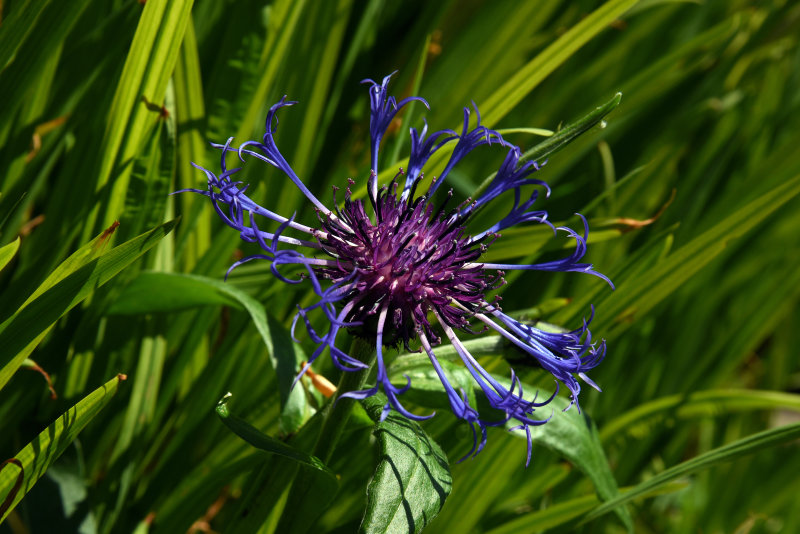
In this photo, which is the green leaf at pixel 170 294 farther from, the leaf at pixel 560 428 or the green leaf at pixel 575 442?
the green leaf at pixel 575 442

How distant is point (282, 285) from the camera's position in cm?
119

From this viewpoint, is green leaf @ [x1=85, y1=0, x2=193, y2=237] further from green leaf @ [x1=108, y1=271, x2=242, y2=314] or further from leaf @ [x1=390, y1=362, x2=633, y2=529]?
leaf @ [x1=390, y1=362, x2=633, y2=529]

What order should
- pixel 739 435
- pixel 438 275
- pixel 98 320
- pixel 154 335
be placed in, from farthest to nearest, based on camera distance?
pixel 739 435
pixel 154 335
pixel 98 320
pixel 438 275

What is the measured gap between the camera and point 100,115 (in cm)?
112

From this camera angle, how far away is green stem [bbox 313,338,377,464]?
2.86ft

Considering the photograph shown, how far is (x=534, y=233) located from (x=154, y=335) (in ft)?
2.13

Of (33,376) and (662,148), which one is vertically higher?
(662,148)

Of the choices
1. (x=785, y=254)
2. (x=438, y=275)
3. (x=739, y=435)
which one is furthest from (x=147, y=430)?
(x=785, y=254)

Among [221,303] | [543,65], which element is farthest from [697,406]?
[221,303]

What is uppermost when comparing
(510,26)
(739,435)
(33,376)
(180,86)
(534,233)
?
(510,26)

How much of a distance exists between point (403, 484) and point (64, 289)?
1.41 feet

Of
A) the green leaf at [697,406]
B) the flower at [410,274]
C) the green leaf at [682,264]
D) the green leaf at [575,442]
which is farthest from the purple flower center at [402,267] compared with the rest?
the green leaf at [697,406]

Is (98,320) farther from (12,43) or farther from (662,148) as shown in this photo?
(662,148)

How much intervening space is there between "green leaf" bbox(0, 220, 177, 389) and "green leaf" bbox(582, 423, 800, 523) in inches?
29.4
